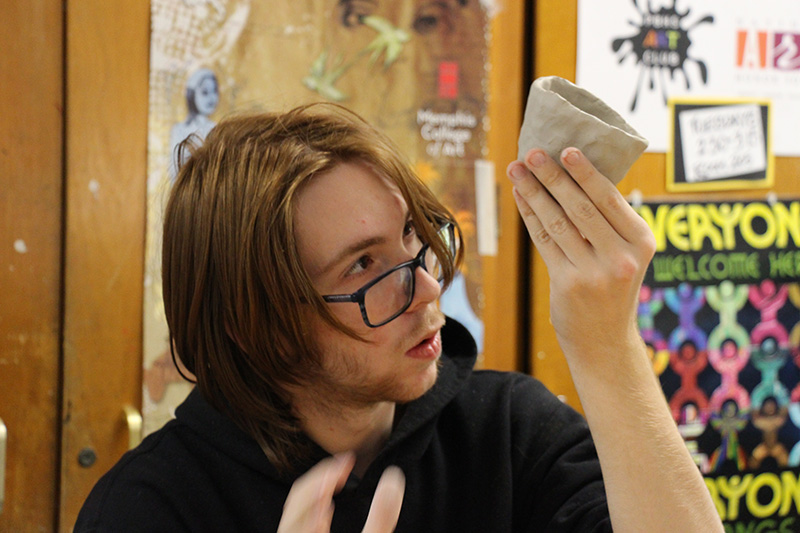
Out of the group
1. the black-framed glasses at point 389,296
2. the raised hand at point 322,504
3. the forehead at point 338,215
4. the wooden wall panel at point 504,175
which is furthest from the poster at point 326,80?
the raised hand at point 322,504

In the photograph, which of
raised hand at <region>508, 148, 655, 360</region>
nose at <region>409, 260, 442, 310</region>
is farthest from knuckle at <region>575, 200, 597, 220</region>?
nose at <region>409, 260, 442, 310</region>

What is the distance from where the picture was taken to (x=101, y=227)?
4.28 feet

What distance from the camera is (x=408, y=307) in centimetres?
96

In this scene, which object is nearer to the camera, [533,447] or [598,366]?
[598,366]

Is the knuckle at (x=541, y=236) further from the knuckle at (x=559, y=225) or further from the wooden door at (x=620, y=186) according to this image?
the wooden door at (x=620, y=186)

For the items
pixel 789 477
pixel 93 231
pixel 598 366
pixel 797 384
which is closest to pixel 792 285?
pixel 797 384

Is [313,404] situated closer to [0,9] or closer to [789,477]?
[0,9]

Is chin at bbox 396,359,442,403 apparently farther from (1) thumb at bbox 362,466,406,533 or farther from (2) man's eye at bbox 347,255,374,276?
(1) thumb at bbox 362,466,406,533

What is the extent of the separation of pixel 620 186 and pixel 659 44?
12.8 inches

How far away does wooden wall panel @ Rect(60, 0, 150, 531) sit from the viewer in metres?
1.28

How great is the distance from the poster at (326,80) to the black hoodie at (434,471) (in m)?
0.36

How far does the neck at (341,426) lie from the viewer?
1052 mm

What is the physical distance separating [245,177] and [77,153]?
1.61 ft

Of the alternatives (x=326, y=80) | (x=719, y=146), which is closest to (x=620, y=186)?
(x=719, y=146)
